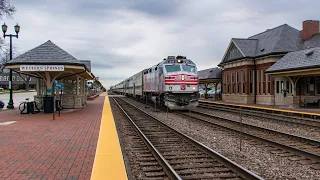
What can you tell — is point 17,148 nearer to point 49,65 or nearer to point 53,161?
point 53,161

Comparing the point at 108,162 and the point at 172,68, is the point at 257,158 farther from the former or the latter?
the point at 172,68

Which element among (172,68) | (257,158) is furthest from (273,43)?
(257,158)

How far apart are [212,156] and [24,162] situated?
4.51m

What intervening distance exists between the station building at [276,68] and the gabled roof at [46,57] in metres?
16.0

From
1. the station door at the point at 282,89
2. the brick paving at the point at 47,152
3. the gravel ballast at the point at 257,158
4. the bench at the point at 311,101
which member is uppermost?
the station door at the point at 282,89

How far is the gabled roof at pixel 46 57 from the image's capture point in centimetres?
1822

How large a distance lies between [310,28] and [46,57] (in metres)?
23.9

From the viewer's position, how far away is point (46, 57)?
19.0 m

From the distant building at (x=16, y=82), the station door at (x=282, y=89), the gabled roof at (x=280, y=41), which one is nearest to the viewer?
the station door at (x=282, y=89)

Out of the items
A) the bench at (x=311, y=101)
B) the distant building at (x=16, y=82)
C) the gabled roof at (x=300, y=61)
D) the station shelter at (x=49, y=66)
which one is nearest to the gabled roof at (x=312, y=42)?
A: the gabled roof at (x=300, y=61)

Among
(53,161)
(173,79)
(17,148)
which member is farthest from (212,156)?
(173,79)

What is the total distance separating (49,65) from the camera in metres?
17.9

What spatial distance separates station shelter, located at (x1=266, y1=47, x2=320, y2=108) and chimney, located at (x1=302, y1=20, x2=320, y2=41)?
16.5 feet

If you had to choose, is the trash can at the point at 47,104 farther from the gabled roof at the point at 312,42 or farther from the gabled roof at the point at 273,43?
the gabled roof at the point at 312,42
